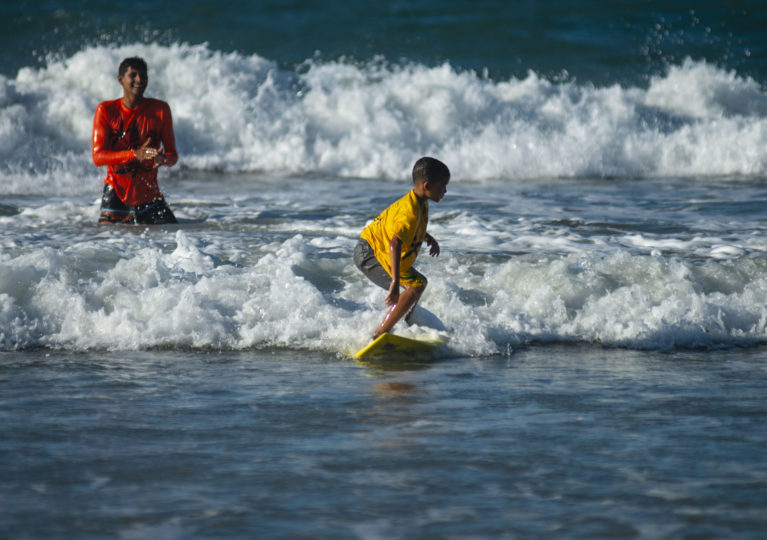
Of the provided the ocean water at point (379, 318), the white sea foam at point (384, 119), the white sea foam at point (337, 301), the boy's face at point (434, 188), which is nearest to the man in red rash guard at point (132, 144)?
the ocean water at point (379, 318)

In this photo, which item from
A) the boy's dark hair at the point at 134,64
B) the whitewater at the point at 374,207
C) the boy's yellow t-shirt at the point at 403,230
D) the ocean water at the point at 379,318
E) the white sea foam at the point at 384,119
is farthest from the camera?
the white sea foam at the point at 384,119

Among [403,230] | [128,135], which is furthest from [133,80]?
[403,230]

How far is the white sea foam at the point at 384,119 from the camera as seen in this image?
1416cm

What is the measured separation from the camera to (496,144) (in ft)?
47.6

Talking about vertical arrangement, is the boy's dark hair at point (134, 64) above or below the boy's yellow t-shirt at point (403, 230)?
above

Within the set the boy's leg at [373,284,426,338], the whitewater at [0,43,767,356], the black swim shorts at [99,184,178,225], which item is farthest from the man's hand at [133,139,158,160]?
the boy's leg at [373,284,426,338]

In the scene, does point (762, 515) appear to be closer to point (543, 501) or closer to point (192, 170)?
point (543, 501)

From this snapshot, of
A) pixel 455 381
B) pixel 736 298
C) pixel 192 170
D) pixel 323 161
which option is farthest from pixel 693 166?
pixel 455 381

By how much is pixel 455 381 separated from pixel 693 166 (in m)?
10.4

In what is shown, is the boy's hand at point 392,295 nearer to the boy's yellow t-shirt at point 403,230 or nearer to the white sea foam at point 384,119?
the boy's yellow t-shirt at point 403,230

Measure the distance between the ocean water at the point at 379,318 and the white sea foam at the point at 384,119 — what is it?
0.06 meters

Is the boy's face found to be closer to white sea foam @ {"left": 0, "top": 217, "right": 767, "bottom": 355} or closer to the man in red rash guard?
white sea foam @ {"left": 0, "top": 217, "right": 767, "bottom": 355}

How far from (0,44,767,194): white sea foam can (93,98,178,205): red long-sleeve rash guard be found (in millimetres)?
4842

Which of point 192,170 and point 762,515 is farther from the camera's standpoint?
point 192,170
